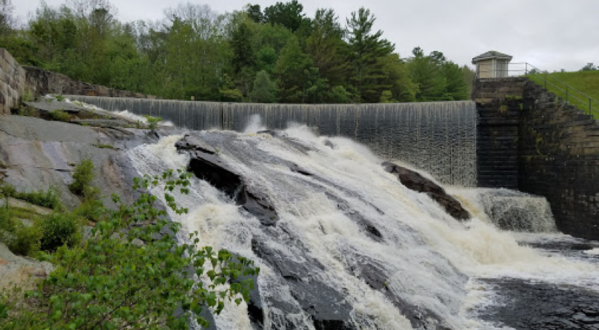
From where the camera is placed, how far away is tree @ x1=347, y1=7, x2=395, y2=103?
32125mm

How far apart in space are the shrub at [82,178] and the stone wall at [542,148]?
14682mm

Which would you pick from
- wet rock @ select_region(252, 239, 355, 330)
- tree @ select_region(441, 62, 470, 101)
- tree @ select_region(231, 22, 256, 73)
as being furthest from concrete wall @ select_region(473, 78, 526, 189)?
tree @ select_region(441, 62, 470, 101)

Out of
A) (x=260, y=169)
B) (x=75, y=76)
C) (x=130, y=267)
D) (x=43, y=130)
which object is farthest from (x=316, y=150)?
(x=75, y=76)

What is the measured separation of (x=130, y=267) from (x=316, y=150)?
11.1m

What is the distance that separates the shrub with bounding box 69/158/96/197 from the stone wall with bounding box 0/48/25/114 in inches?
136

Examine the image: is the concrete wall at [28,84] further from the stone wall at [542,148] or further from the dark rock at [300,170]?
the stone wall at [542,148]

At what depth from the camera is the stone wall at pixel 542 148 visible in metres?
14.8

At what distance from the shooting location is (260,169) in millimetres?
9992

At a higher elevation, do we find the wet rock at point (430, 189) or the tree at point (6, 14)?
the tree at point (6, 14)

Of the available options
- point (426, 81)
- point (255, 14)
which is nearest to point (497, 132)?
point (426, 81)

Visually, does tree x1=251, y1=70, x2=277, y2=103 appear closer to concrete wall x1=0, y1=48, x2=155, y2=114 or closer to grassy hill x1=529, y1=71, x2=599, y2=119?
concrete wall x1=0, y1=48, x2=155, y2=114

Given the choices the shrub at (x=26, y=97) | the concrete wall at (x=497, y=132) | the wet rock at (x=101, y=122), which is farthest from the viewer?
the concrete wall at (x=497, y=132)

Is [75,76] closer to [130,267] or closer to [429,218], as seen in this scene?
[429,218]

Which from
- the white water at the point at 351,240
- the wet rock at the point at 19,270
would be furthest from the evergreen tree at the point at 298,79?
the wet rock at the point at 19,270
